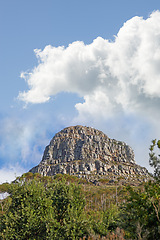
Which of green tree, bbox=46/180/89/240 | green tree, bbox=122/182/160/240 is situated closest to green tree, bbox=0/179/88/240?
green tree, bbox=46/180/89/240

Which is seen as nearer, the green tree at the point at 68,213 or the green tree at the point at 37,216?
the green tree at the point at 68,213

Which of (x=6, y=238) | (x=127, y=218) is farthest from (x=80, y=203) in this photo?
(x=127, y=218)

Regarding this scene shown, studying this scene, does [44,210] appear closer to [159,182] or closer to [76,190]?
[76,190]

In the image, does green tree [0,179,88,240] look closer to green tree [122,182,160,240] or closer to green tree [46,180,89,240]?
green tree [46,180,89,240]

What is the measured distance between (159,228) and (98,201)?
310 ft

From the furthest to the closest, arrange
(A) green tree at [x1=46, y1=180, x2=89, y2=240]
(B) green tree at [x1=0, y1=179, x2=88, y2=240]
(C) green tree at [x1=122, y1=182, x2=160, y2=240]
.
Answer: (B) green tree at [x1=0, y1=179, x2=88, y2=240], (A) green tree at [x1=46, y1=180, x2=89, y2=240], (C) green tree at [x1=122, y1=182, x2=160, y2=240]

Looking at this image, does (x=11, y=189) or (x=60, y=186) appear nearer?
(x=11, y=189)

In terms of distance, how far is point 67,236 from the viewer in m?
20.9

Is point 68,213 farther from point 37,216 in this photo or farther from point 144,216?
point 144,216

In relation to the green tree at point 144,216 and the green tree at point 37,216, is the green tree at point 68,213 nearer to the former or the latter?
the green tree at point 37,216

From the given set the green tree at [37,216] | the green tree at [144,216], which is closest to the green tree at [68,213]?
the green tree at [37,216]

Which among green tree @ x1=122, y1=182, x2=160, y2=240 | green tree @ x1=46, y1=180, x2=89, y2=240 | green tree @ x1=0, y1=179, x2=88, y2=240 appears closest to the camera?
green tree @ x1=122, y1=182, x2=160, y2=240

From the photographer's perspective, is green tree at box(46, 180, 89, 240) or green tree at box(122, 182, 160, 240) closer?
green tree at box(122, 182, 160, 240)

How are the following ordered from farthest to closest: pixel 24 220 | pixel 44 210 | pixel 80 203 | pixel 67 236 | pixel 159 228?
pixel 80 203, pixel 44 210, pixel 24 220, pixel 67 236, pixel 159 228
